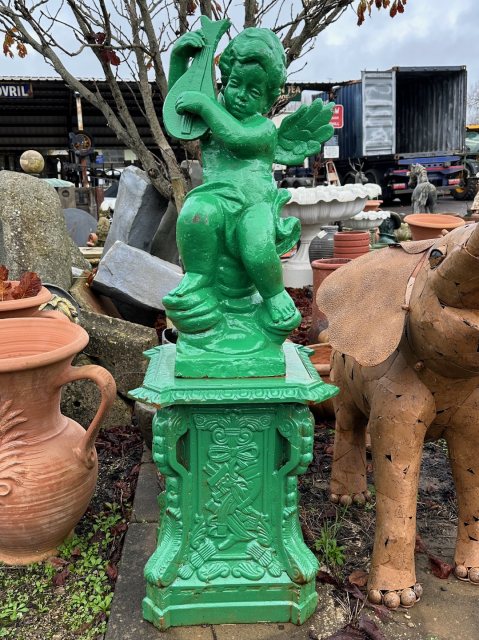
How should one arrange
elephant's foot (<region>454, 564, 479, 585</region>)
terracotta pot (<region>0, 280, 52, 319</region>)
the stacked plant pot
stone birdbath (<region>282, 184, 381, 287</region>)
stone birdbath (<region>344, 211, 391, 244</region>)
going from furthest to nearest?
1. stone birdbath (<region>344, 211, 391, 244</region>)
2. stone birdbath (<region>282, 184, 381, 287</region>)
3. the stacked plant pot
4. terracotta pot (<region>0, 280, 52, 319</region>)
5. elephant's foot (<region>454, 564, 479, 585</region>)

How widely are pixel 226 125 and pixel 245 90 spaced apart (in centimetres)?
13

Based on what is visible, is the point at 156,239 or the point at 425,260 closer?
the point at 425,260

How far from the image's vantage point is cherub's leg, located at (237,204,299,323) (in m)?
1.62

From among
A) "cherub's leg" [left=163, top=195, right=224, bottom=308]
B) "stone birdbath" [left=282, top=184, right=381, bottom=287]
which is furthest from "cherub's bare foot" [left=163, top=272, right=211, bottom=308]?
"stone birdbath" [left=282, top=184, right=381, bottom=287]

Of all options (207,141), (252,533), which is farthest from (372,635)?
(207,141)

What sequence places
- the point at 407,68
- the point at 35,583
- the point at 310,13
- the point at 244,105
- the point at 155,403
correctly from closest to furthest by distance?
the point at 155,403 < the point at 244,105 < the point at 35,583 < the point at 310,13 < the point at 407,68

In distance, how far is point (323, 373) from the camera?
297cm

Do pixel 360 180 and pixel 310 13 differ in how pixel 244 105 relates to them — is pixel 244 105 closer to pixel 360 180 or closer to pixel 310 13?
pixel 310 13

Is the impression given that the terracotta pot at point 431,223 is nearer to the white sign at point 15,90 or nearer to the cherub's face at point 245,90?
the cherub's face at point 245,90

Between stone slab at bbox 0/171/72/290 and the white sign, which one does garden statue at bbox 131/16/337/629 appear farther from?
the white sign

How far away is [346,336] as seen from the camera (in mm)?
1746

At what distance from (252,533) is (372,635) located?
445mm

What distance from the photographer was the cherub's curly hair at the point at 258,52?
1619 millimetres

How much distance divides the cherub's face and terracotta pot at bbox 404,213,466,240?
1.38 meters
